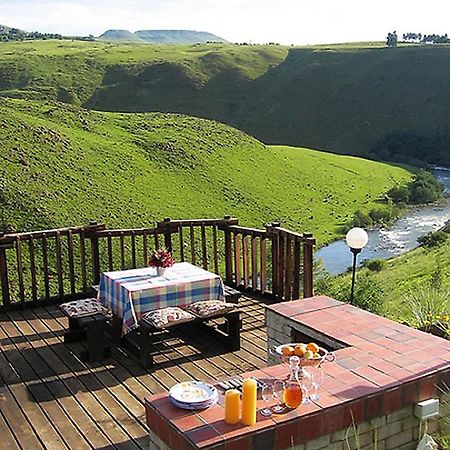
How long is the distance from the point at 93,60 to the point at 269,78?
2405 centimetres

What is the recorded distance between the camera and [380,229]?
1261 inches

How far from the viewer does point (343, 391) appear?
3789 mm

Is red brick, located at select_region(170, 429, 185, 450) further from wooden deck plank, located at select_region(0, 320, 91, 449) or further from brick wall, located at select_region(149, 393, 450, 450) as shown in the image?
wooden deck plank, located at select_region(0, 320, 91, 449)

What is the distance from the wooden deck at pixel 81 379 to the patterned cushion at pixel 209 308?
0.46 metres

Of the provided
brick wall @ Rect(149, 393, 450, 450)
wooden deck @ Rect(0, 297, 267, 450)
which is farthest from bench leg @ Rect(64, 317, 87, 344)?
brick wall @ Rect(149, 393, 450, 450)

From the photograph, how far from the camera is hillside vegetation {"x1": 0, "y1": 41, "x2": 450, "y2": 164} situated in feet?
209

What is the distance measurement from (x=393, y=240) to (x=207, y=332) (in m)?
24.4

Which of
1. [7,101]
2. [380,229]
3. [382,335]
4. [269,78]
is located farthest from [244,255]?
[269,78]

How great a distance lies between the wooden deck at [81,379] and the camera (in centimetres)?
473

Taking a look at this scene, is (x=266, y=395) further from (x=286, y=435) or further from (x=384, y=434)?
(x=384, y=434)

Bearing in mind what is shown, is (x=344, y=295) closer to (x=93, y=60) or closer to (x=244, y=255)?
(x=244, y=255)

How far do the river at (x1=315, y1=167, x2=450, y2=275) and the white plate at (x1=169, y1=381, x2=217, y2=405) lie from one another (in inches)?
816

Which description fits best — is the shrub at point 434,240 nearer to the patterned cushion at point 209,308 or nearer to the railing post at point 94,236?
the railing post at point 94,236

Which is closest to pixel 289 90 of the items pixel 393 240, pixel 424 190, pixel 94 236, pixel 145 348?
pixel 424 190
